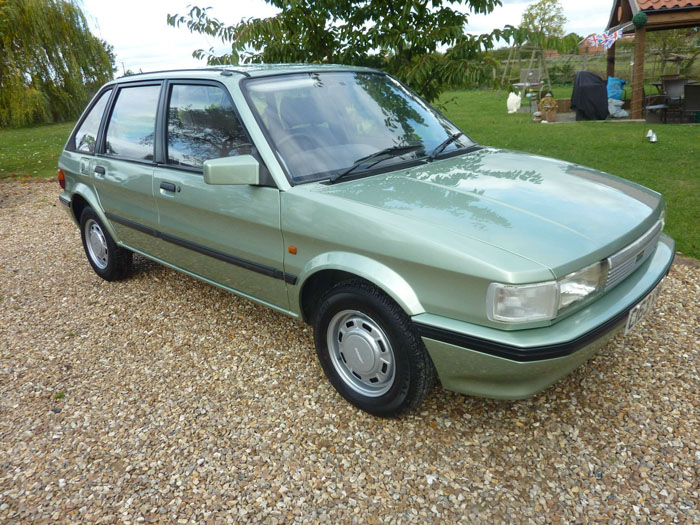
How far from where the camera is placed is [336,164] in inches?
119

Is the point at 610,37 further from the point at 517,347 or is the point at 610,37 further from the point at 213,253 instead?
the point at 517,347

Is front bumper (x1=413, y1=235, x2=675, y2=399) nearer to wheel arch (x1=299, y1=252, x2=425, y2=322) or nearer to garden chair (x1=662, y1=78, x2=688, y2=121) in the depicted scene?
wheel arch (x1=299, y1=252, x2=425, y2=322)

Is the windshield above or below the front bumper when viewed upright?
above

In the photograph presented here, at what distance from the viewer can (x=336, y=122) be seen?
3217 millimetres

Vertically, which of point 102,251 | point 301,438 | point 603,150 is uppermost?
point 603,150

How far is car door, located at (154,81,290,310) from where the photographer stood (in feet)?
10.0

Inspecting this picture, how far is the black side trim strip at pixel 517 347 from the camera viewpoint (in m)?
2.15

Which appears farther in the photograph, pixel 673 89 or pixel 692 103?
pixel 673 89

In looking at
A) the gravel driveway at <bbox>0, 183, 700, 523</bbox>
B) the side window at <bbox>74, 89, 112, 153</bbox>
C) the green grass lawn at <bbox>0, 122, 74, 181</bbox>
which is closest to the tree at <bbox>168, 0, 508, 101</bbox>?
the side window at <bbox>74, 89, 112, 153</bbox>

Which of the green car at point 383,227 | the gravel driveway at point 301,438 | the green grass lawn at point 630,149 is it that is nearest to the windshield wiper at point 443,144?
the green car at point 383,227

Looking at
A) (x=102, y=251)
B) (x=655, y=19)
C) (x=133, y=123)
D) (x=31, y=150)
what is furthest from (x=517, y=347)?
(x=31, y=150)

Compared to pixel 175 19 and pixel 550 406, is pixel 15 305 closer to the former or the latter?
pixel 175 19

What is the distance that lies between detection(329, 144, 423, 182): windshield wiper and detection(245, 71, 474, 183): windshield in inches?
0.5

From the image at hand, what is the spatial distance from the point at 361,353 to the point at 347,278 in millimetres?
405
